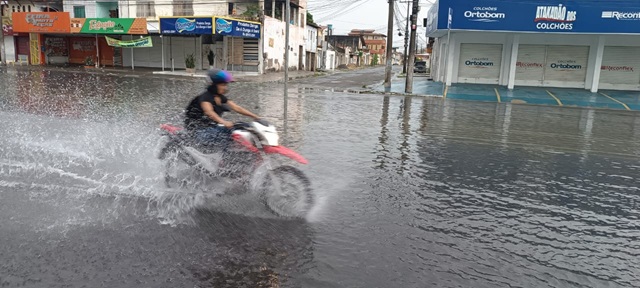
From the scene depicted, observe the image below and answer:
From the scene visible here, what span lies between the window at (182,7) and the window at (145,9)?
1.80 metres

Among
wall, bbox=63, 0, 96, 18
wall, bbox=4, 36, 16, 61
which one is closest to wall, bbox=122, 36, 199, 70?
wall, bbox=63, 0, 96, 18

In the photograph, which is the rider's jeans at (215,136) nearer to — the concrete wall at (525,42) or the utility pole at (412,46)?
the utility pole at (412,46)

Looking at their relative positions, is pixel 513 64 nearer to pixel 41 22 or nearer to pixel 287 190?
pixel 287 190

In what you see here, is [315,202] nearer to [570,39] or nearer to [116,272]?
[116,272]

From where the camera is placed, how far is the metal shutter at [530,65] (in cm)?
2699

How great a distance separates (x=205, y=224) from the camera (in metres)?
4.86

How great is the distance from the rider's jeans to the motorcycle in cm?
4

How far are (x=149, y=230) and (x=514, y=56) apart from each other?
2585 cm

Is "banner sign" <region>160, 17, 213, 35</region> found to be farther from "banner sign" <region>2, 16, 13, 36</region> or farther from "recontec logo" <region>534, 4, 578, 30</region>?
"recontec logo" <region>534, 4, 578, 30</region>

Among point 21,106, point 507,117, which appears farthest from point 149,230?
point 507,117

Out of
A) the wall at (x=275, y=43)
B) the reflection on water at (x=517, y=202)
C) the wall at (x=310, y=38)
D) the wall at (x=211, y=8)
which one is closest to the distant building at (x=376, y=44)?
the wall at (x=310, y=38)

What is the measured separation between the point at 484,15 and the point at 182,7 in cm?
2443

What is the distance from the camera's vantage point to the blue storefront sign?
23.0 meters

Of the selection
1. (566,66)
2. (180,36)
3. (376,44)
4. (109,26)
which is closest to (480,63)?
(566,66)
